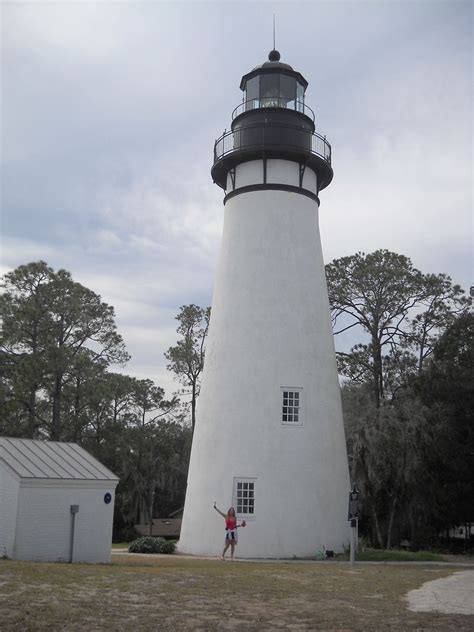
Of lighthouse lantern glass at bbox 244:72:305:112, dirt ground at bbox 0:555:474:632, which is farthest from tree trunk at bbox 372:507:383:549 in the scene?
lighthouse lantern glass at bbox 244:72:305:112

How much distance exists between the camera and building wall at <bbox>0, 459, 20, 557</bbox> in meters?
13.1

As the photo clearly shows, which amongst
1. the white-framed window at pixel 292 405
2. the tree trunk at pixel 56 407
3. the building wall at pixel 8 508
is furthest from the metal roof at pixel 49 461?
the tree trunk at pixel 56 407

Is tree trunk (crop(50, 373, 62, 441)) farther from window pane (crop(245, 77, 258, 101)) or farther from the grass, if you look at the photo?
the grass

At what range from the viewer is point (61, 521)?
13727mm

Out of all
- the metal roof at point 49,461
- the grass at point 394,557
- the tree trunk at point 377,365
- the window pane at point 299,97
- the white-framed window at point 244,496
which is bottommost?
the grass at point 394,557

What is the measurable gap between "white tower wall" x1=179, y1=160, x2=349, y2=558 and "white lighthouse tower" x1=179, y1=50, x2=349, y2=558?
3cm

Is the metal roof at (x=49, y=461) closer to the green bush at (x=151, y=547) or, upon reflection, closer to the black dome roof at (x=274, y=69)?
the green bush at (x=151, y=547)

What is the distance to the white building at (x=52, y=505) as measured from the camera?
1319cm

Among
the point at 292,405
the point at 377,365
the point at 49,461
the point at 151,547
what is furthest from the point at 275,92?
the point at 151,547

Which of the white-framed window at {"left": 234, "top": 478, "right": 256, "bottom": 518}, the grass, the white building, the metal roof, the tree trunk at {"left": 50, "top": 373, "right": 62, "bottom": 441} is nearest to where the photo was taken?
the white building

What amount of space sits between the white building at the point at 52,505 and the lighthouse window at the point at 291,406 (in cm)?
601

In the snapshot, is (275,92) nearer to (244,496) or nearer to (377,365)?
(377,365)

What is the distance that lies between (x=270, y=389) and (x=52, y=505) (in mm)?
7373

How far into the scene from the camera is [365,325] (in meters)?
26.6
